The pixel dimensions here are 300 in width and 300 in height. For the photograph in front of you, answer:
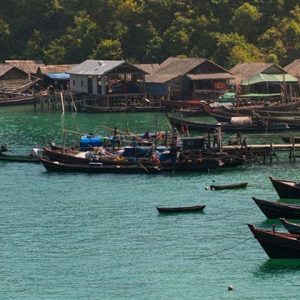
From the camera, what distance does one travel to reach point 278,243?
138 ft

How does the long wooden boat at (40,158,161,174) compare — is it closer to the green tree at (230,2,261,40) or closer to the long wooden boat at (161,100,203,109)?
the long wooden boat at (161,100,203,109)

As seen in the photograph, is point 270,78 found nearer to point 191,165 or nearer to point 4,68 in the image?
point 4,68

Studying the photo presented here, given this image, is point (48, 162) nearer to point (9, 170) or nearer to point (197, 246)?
point (9, 170)

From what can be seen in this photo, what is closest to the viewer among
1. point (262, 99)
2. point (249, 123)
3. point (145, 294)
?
point (145, 294)

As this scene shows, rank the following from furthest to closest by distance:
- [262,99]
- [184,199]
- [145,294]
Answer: [262,99]
[184,199]
[145,294]

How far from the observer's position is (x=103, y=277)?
41.8 metres

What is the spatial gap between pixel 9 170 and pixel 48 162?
252 centimetres

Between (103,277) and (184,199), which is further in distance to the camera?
(184,199)

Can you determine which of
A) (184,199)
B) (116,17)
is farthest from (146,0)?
(184,199)

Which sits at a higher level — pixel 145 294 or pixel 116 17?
pixel 116 17

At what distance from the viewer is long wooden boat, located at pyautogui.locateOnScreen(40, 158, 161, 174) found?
61.1 meters

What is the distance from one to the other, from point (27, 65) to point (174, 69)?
1732 centimetres

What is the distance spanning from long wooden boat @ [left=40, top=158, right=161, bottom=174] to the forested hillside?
42.0 meters

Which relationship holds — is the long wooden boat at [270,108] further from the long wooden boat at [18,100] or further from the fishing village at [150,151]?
the long wooden boat at [18,100]
